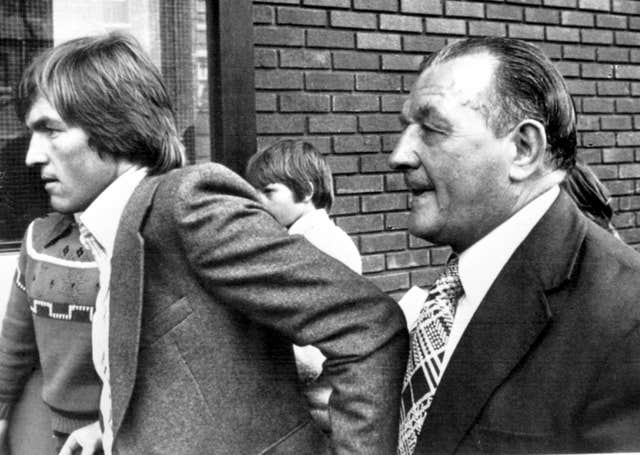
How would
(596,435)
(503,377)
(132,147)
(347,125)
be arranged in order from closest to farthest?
(596,435) → (503,377) → (132,147) → (347,125)

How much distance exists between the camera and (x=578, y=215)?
153cm

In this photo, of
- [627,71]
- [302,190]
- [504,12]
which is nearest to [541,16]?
[504,12]

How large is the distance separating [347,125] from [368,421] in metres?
2.59

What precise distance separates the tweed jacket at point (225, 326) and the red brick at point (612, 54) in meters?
3.79

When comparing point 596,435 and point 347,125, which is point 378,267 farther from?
point 596,435

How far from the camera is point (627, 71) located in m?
5.06

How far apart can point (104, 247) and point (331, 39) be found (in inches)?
93.7

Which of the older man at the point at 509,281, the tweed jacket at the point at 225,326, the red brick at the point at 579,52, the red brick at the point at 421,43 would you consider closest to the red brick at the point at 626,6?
the red brick at the point at 579,52

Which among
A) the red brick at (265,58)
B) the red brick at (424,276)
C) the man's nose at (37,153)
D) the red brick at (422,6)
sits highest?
the red brick at (422,6)

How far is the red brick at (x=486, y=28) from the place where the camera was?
173 inches

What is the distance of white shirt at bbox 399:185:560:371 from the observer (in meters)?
1.56

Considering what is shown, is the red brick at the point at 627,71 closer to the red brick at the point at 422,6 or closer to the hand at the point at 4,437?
the red brick at the point at 422,6

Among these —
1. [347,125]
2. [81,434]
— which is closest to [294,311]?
[81,434]

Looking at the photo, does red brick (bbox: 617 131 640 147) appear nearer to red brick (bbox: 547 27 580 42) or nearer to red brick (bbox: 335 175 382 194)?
red brick (bbox: 547 27 580 42)
